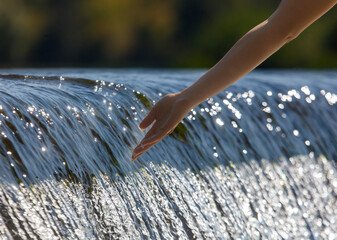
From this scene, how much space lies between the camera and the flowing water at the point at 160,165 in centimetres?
223

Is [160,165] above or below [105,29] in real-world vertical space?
below

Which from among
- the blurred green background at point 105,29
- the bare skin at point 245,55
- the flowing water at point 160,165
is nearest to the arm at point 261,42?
the bare skin at point 245,55

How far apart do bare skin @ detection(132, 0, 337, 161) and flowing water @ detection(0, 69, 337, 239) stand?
407mm

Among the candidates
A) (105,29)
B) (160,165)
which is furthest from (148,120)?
(105,29)

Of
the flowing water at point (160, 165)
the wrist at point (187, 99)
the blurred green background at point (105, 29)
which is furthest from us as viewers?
the blurred green background at point (105, 29)

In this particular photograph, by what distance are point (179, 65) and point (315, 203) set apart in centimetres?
1060

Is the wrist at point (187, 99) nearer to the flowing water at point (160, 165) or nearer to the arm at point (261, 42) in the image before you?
the arm at point (261, 42)

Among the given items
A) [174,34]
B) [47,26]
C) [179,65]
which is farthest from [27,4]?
[179,65]

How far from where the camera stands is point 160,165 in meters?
2.76

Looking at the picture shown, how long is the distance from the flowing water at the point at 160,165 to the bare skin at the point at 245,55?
1.33ft

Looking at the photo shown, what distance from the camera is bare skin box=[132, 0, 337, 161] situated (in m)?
1.83

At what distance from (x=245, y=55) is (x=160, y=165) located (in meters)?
0.97

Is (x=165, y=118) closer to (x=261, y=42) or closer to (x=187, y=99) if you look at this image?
(x=187, y=99)

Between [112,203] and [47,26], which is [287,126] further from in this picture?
[47,26]
